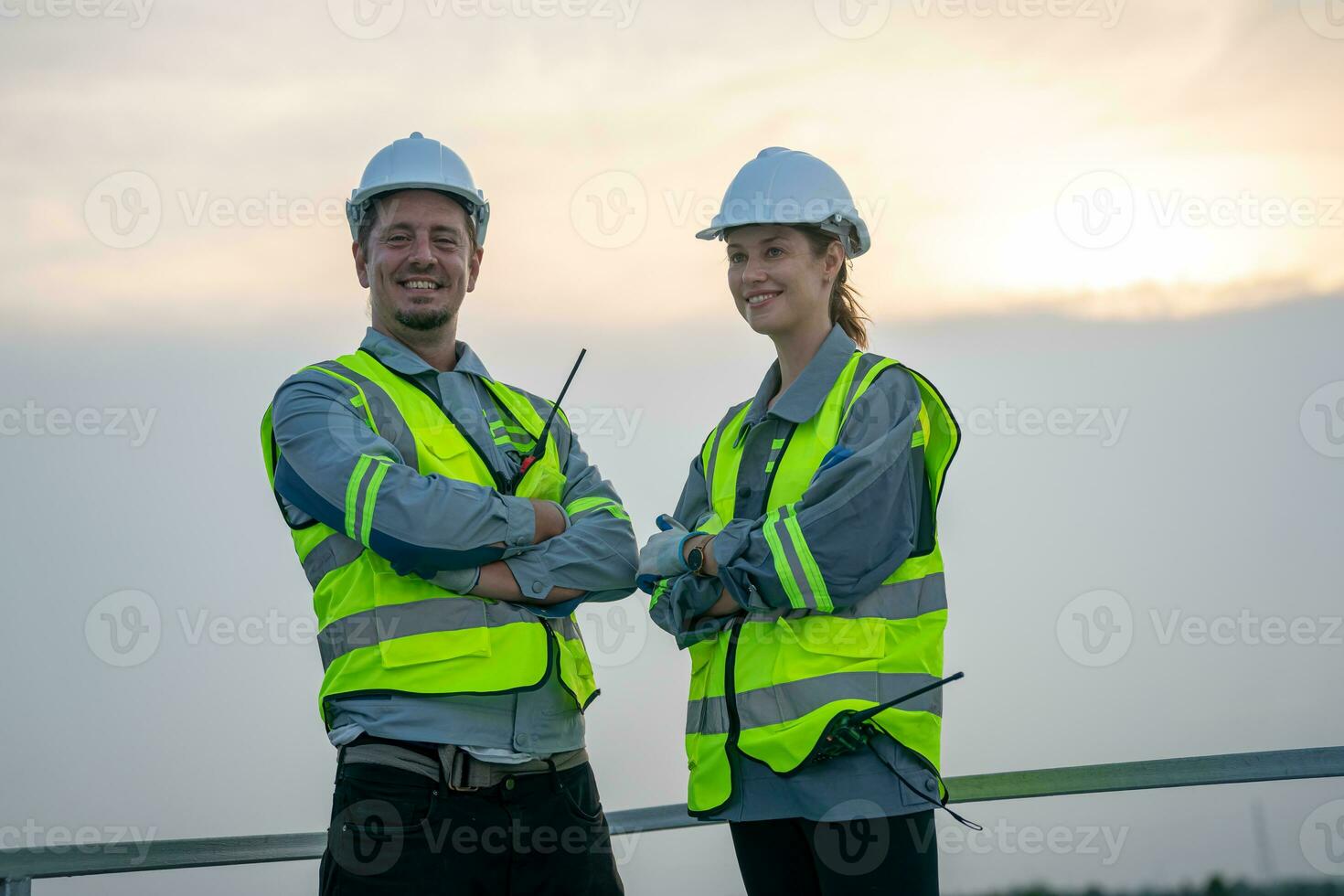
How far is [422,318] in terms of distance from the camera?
392 centimetres

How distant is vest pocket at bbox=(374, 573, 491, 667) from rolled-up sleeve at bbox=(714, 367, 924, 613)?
708mm

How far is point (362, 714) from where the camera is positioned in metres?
3.41

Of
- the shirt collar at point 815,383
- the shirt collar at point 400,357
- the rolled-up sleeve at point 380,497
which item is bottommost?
the rolled-up sleeve at point 380,497

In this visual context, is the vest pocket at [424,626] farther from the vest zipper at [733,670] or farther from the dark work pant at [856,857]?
the dark work pant at [856,857]

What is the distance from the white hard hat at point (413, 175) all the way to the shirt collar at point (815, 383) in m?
1.19

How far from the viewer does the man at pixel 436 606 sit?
335 centimetres

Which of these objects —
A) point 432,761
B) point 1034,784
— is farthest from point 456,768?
point 1034,784

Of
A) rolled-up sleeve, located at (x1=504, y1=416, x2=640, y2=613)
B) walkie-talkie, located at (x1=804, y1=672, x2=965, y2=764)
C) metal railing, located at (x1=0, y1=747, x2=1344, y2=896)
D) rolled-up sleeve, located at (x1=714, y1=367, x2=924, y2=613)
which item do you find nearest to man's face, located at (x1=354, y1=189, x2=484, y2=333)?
rolled-up sleeve, located at (x1=504, y1=416, x2=640, y2=613)

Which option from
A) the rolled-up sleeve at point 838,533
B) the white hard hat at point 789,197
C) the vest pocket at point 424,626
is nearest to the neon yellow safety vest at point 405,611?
the vest pocket at point 424,626

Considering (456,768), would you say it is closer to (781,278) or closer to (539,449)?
(539,449)

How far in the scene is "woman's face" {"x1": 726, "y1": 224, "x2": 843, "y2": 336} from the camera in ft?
12.0

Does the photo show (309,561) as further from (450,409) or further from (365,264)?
(365,264)

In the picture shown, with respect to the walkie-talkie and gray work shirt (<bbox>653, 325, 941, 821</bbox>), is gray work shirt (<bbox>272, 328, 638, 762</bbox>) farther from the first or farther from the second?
the walkie-talkie

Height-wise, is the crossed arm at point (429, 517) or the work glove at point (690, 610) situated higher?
the crossed arm at point (429, 517)
